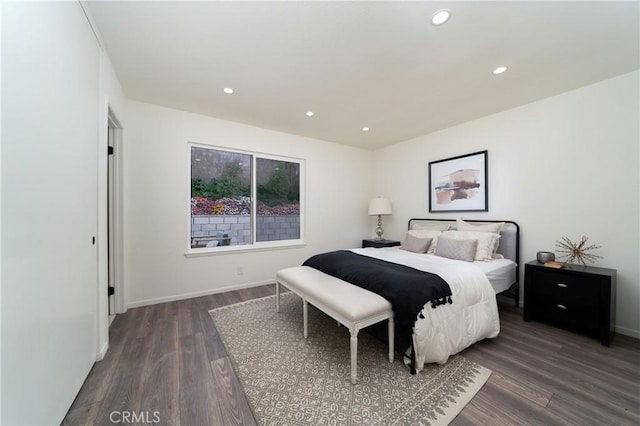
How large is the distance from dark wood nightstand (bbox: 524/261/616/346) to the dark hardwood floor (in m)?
0.13

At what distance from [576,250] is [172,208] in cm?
464

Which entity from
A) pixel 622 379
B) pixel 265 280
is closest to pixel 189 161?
pixel 265 280

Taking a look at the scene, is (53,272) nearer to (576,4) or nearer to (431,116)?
(576,4)

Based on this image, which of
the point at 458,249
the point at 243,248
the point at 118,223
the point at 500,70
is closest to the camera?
the point at 500,70

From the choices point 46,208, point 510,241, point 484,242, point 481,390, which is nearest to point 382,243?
point 484,242

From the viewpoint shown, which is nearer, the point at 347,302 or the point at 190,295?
the point at 347,302

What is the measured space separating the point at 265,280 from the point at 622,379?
366 centimetres

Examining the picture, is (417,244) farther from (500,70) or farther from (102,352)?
(102,352)

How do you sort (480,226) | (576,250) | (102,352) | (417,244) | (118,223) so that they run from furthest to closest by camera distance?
(417,244) → (480,226) → (118,223) → (576,250) → (102,352)

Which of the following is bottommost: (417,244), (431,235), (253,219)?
(417,244)

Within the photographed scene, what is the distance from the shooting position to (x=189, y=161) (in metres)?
3.19

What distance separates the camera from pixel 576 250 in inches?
96.2

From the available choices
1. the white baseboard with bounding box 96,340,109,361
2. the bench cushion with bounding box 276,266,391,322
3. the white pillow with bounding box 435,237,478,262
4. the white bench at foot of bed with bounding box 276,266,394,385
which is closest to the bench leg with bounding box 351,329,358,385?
the white bench at foot of bed with bounding box 276,266,394,385

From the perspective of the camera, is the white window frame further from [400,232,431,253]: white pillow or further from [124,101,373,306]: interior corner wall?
[400,232,431,253]: white pillow
